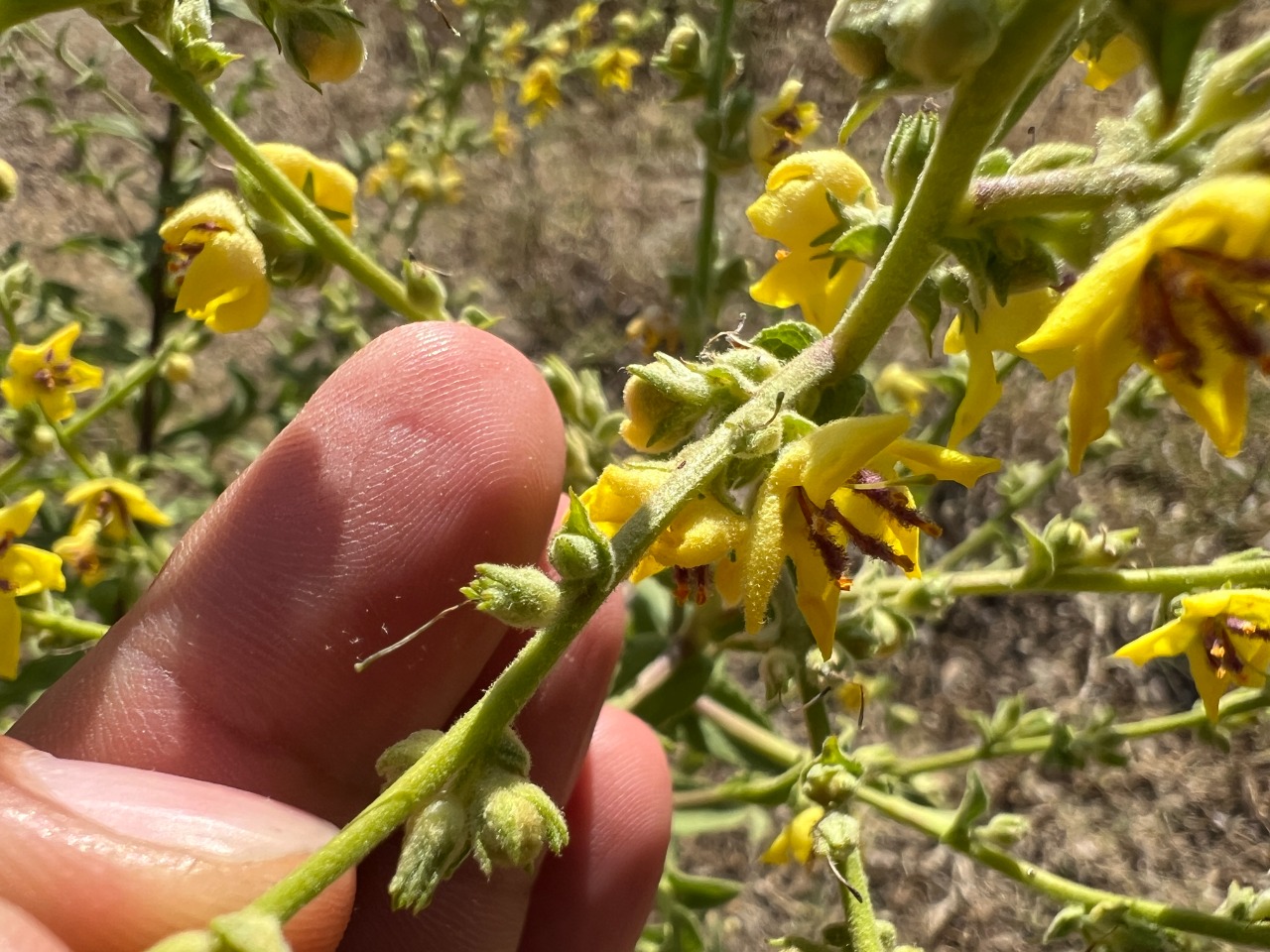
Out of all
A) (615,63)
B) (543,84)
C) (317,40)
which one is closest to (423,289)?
(317,40)

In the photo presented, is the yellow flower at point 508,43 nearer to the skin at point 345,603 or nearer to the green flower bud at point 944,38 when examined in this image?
the skin at point 345,603

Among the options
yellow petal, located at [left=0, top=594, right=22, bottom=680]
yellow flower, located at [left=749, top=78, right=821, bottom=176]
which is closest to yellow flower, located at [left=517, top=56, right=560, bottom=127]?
yellow flower, located at [left=749, top=78, right=821, bottom=176]

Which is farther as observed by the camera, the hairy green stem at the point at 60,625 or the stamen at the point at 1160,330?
the hairy green stem at the point at 60,625

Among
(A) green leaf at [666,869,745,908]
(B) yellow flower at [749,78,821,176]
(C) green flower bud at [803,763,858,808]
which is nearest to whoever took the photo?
(C) green flower bud at [803,763,858,808]

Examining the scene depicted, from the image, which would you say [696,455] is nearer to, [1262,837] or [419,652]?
[419,652]

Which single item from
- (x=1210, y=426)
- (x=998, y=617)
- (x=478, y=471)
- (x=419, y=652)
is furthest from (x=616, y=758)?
(x=998, y=617)

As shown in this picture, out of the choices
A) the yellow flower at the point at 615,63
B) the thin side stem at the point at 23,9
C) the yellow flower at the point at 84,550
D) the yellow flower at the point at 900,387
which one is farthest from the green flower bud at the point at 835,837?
the yellow flower at the point at 615,63

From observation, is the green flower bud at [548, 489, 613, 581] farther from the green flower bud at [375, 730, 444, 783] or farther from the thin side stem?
the thin side stem
